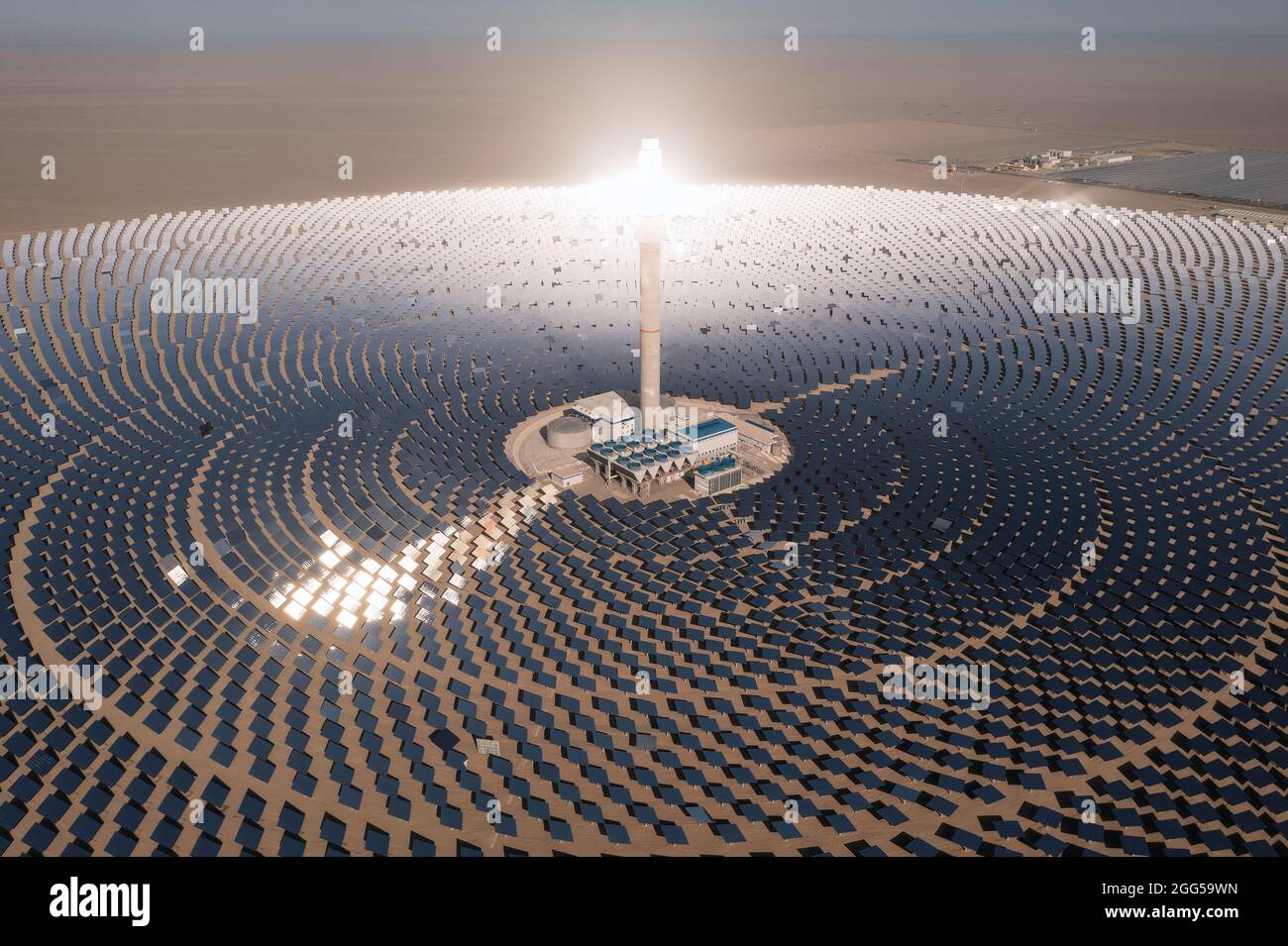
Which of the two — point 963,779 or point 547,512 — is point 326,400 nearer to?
point 547,512

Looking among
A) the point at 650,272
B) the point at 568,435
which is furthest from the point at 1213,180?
the point at 568,435

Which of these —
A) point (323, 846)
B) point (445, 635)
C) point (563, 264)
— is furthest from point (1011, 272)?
point (323, 846)

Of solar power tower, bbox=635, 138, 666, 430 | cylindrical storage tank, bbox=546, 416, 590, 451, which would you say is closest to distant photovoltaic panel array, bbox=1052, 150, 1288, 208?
solar power tower, bbox=635, 138, 666, 430

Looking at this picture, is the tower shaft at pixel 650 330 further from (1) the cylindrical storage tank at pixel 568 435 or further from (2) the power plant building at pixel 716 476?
(2) the power plant building at pixel 716 476

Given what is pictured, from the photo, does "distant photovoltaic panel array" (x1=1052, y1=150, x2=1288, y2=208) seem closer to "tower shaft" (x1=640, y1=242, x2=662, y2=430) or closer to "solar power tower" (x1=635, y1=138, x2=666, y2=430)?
"solar power tower" (x1=635, y1=138, x2=666, y2=430)

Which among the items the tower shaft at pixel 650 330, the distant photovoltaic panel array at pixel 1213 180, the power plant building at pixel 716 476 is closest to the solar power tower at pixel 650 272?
the tower shaft at pixel 650 330

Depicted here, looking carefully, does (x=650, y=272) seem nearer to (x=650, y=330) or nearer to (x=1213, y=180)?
(x=650, y=330)
